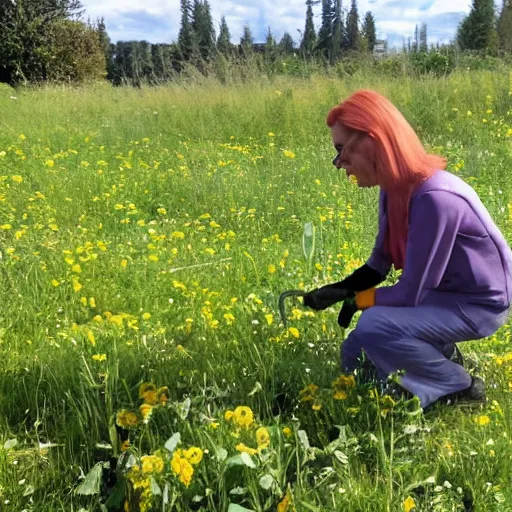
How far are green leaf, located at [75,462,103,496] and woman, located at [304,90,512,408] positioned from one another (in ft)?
3.30

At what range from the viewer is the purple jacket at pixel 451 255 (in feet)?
6.45

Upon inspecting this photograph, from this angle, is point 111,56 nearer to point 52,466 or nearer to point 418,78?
point 418,78

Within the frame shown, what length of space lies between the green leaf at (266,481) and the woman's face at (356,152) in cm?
111

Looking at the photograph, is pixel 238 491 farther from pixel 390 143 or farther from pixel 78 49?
pixel 78 49

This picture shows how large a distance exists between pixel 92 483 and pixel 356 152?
54.8 inches

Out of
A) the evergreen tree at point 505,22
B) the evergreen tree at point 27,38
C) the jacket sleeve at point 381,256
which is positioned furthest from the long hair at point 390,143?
the evergreen tree at point 505,22

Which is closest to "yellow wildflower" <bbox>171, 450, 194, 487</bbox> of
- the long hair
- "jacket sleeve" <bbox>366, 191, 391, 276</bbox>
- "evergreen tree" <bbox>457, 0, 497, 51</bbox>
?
the long hair

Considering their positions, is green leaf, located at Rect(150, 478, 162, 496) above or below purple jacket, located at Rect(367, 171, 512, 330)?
below

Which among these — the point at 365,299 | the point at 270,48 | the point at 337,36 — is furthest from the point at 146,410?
the point at 337,36

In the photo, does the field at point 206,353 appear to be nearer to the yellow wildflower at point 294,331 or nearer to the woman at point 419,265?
the yellow wildflower at point 294,331

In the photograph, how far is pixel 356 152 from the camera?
6.81 ft

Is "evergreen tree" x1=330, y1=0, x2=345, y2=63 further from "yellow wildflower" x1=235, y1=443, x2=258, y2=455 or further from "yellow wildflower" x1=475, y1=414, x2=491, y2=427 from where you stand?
"yellow wildflower" x1=235, y1=443, x2=258, y2=455

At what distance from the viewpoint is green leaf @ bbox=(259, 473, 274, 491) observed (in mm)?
1537

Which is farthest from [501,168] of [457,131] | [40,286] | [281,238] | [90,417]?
[90,417]
